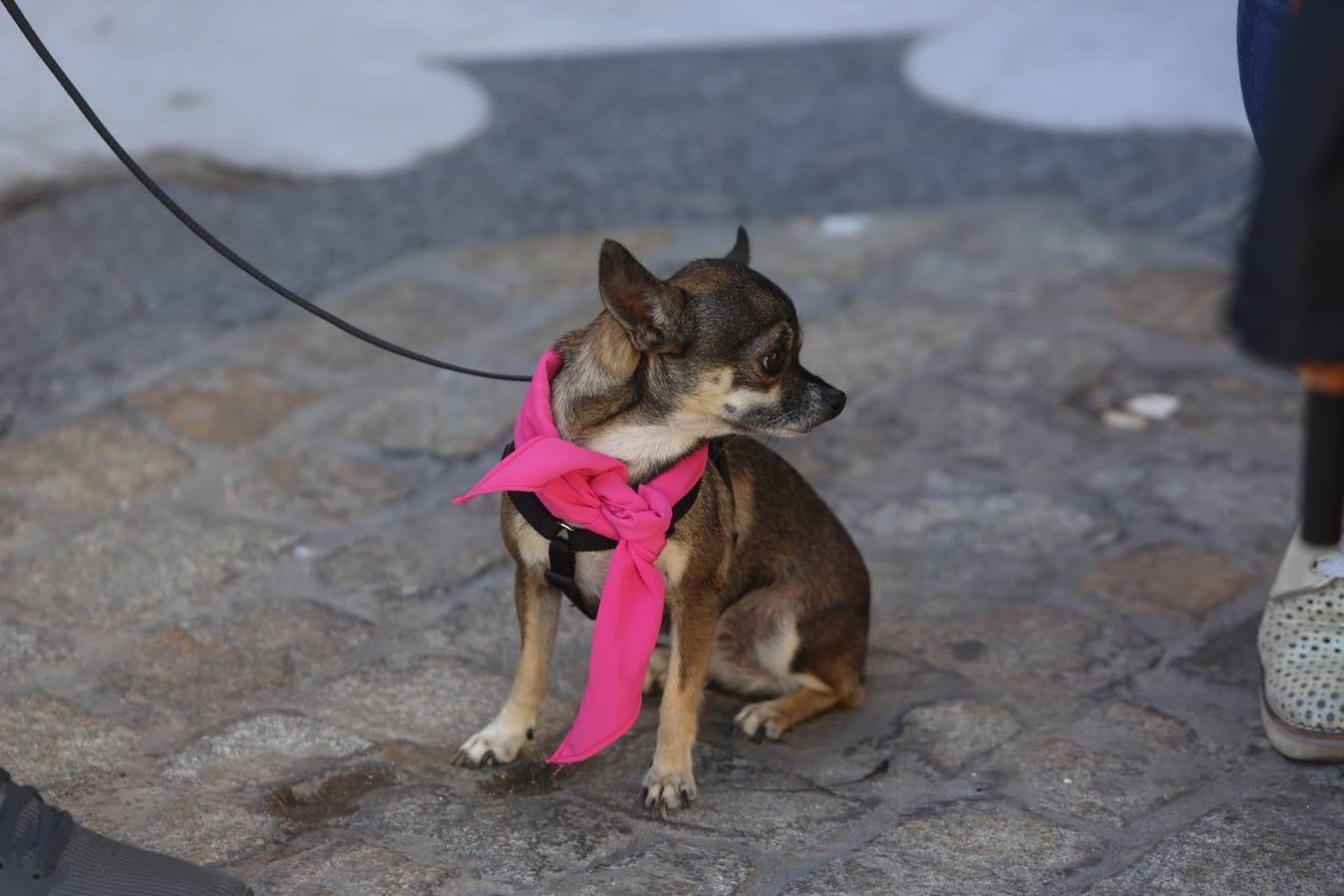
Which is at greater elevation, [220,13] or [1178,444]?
[220,13]

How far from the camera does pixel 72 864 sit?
101 inches

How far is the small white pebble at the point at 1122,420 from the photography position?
4711 millimetres

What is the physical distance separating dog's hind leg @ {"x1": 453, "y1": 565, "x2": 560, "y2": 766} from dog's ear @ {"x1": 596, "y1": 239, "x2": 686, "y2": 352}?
58 cm

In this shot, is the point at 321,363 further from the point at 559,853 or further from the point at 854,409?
the point at 559,853

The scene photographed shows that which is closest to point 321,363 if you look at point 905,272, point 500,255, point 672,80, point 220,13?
point 500,255

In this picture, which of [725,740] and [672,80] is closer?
[725,740]

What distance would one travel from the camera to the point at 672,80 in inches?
289

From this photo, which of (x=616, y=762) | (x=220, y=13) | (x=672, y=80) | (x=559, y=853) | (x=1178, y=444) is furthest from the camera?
(x=220, y=13)

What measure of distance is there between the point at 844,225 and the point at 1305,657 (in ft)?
10.2

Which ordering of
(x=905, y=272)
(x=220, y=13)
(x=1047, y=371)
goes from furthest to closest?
1. (x=220, y=13)
2. (x=905, y=272)
3. (x=1047, y=371)

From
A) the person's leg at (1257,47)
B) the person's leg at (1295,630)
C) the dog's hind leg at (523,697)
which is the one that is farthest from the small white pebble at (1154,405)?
the dog's hind leg at (523,697)

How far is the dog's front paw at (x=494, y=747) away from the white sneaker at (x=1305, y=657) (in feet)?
4.89

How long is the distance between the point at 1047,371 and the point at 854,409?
666mm

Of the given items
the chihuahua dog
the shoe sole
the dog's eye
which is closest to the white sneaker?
the shoe sole
